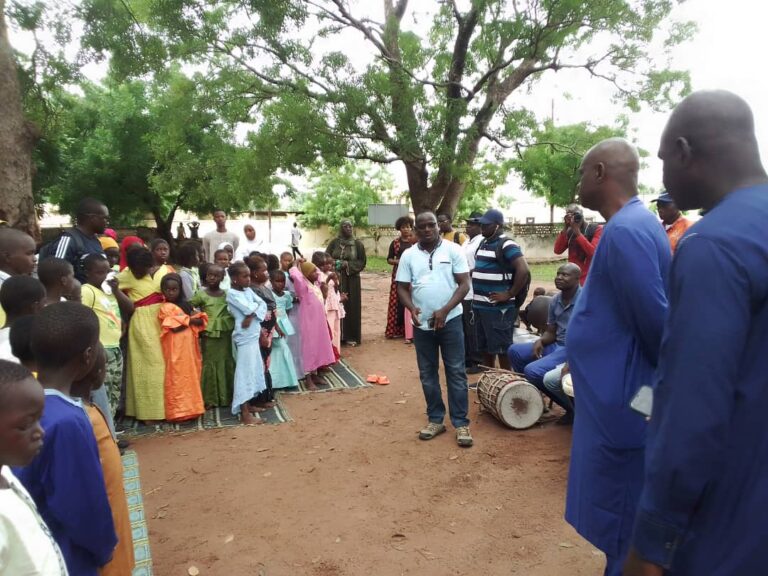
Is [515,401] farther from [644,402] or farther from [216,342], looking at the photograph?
[644,402]

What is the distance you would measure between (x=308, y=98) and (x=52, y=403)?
841cm

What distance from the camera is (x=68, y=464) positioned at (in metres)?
1.72

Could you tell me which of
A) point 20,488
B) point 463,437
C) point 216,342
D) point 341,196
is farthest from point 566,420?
point 341,196

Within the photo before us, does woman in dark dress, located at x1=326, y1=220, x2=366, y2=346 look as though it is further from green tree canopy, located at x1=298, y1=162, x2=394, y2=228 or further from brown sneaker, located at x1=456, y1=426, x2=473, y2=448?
green tree canopy, located at x1=298, y1=162, x2=394, y2=228

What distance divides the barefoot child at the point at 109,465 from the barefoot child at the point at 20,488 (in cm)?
55

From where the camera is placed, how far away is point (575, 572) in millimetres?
2875

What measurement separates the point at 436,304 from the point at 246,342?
6.62ft

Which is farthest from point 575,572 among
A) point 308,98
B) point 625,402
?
point 308,98

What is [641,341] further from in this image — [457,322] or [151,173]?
[151,173]

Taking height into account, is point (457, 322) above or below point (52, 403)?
below

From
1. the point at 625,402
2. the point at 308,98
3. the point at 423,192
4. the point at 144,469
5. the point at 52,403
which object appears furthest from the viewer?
the point at 423,192

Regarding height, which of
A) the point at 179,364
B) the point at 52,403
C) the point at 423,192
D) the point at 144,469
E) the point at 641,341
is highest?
the point at 423,192

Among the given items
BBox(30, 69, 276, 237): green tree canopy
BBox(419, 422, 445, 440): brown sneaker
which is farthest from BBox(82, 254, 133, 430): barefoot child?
BBox(30, 69, 276, 237): green tree canopy

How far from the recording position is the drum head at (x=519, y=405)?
15.6 feet
